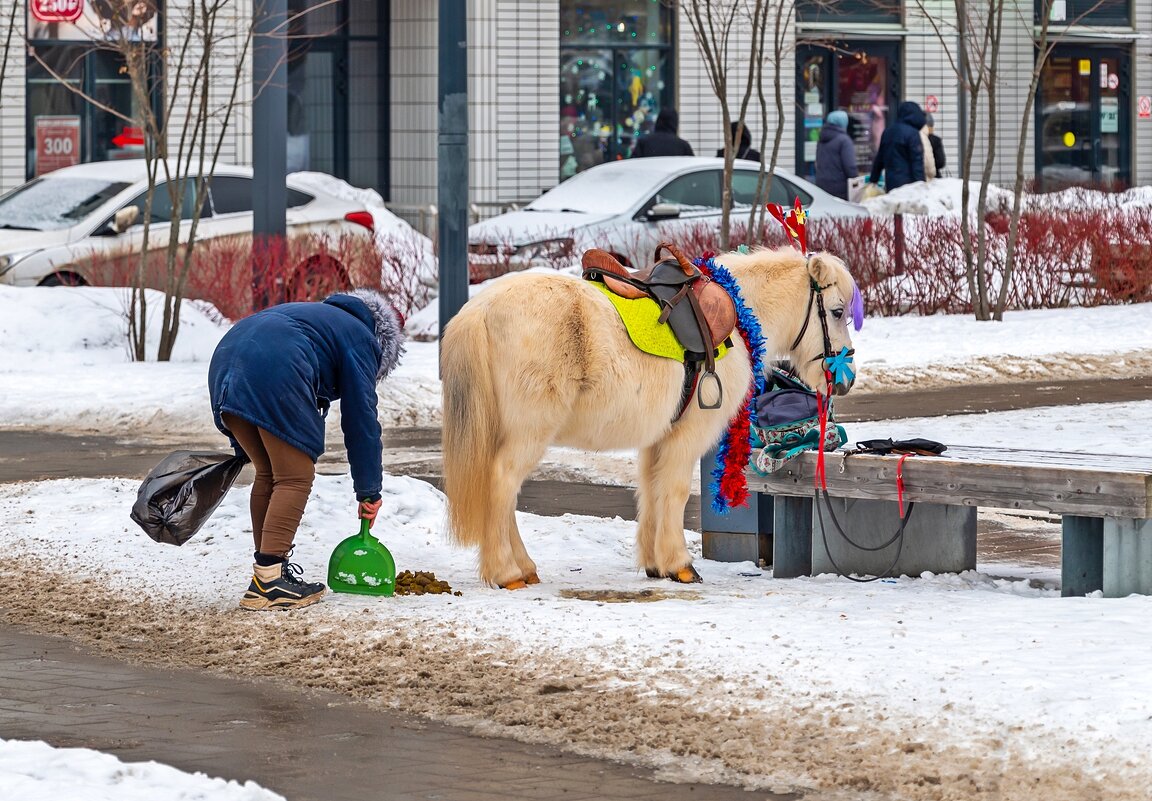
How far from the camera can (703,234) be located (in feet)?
64.9

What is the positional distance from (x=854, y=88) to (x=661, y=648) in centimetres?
2725

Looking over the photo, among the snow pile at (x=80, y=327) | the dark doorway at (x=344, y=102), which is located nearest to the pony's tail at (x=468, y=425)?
the snow pile at (x=80, y=327)

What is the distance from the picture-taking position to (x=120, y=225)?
704 inches

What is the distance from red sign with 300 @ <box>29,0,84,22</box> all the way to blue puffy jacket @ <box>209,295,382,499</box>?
1926 centimetres

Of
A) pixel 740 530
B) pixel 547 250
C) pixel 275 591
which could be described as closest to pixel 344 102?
pixel 547 250

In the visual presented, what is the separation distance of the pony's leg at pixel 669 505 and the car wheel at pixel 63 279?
10.4 meters

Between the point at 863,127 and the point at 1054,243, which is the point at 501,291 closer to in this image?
the point at 1054,243

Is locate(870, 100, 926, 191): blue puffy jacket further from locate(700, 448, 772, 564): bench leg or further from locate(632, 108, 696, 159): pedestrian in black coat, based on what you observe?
locate(700, 448, 772, 564): bench leg

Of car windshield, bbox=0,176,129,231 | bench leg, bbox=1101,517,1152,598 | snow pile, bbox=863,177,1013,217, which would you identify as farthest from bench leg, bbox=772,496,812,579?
snow pile, bbox=863,177,1013,217

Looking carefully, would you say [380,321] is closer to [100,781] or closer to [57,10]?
[100,781]

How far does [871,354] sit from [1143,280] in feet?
15.8

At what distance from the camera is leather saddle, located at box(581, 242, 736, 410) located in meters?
8.23

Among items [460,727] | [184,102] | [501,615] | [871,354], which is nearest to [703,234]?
[871,354]

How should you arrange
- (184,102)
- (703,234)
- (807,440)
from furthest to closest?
1. (184,102)
2. (703,234)
3. (807,440)
